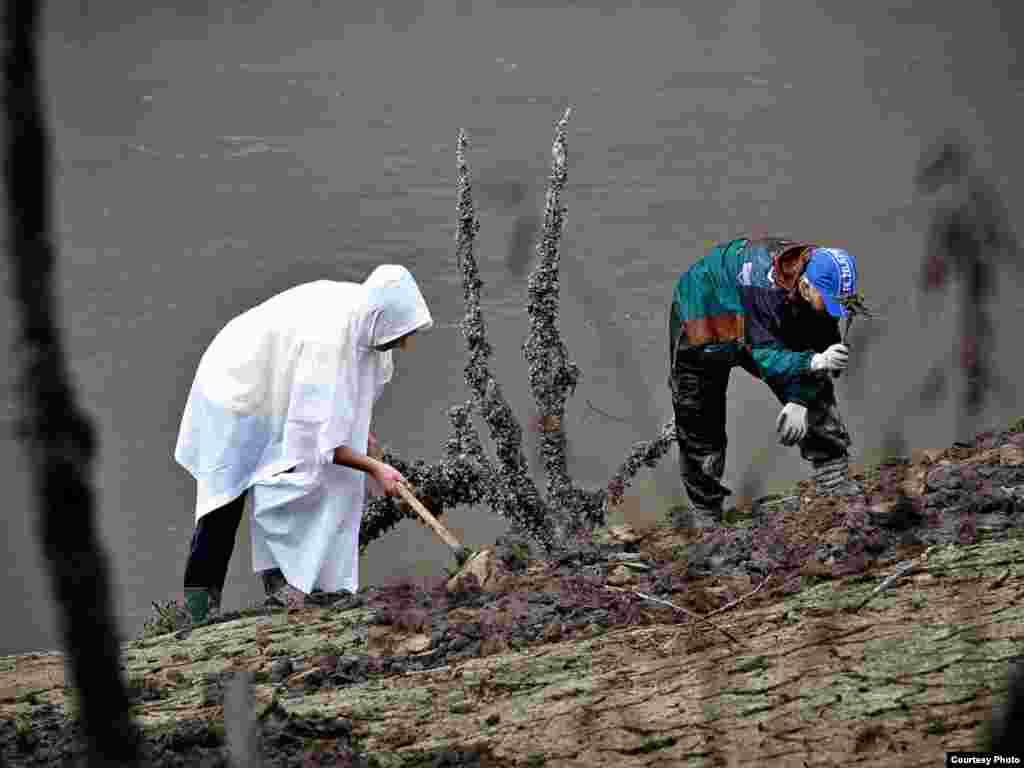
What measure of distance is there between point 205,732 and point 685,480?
8.74 ft

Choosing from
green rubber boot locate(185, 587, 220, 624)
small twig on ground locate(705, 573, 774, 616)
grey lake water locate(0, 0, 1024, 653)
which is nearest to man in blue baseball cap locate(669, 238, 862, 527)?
small twig on ground locate(705, 573, 774, 616)

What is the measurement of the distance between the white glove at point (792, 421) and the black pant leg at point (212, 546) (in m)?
1.91

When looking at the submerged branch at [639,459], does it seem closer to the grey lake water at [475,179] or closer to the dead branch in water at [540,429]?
the dead branch in water at [540,429]

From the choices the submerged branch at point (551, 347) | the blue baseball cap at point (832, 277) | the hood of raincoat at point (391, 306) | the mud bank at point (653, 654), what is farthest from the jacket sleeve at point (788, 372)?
the submerged branch at point (551, 347)

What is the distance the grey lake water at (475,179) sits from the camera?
934 cm

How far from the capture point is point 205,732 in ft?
11.2

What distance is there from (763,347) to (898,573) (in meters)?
1.18

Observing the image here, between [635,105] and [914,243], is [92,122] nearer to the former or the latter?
[635,105]

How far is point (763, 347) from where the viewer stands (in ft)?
16.7

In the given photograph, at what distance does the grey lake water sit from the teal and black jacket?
1.78 metres

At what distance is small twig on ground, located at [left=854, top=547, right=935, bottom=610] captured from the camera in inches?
157

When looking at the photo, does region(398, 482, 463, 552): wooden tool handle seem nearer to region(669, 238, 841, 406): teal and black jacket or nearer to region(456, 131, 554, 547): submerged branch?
region(669, 238, 841, 406): teal and black jacket

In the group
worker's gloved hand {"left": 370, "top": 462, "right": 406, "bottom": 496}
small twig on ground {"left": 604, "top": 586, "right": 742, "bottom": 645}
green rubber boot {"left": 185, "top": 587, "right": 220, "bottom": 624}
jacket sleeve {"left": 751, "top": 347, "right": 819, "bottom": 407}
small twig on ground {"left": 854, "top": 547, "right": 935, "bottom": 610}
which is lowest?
green rubber boot {"left": 185, "top": 587, "right": 220, "bottom": 624}

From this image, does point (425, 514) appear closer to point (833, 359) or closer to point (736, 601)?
point (736, 601)
